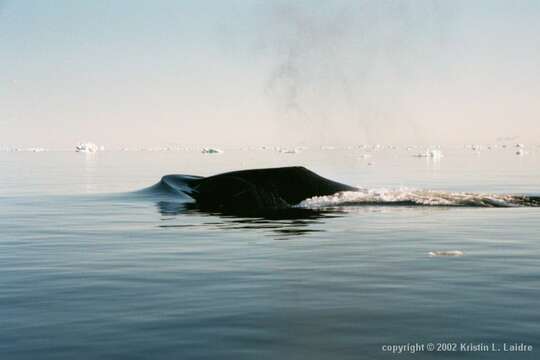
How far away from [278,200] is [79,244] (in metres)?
14.4

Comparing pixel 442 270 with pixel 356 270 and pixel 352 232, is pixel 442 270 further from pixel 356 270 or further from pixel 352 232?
pixel 352 232

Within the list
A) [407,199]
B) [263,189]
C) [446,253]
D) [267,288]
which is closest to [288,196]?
[263,189]

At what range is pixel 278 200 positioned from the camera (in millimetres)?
33688

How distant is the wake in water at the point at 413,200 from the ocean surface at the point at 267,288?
6381mm

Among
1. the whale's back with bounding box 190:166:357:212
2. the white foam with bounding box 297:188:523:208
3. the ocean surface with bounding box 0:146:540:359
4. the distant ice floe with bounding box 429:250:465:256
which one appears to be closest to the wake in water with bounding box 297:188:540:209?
the white foam with bounding box 297:188:523:208

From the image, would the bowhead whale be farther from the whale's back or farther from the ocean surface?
the ocean surface

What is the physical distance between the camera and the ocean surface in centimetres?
958

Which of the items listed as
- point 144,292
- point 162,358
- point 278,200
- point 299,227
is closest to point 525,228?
point 299,227

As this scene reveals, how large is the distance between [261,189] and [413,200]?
722cm

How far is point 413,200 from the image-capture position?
33.8 meters

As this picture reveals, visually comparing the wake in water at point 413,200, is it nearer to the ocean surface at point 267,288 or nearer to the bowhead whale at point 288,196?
the bowhead whale at point 288,196

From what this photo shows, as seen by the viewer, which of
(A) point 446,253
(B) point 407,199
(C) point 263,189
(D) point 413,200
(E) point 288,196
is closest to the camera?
(A) point 446,253

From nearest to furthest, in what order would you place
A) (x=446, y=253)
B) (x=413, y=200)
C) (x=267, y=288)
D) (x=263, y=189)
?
(x=267, y=288) → (x=446, y=253) → (x=413, y=200) → (x=263, y=189)

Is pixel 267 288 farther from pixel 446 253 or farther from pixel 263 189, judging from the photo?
pixel 263 189
